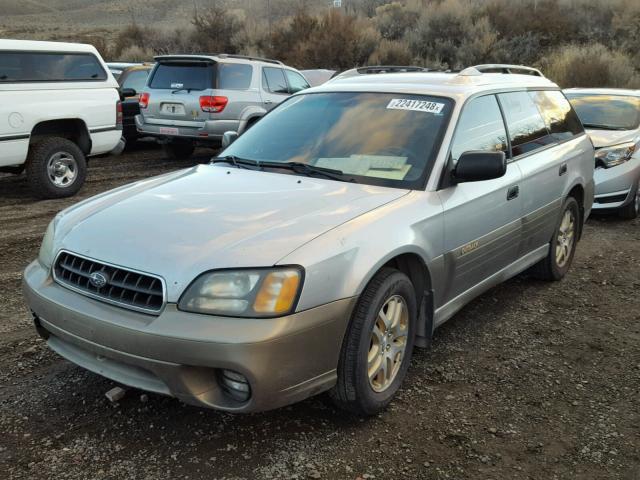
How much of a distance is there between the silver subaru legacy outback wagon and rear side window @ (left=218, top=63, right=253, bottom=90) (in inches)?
246

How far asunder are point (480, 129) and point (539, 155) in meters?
0.82

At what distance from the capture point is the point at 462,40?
22.9 m

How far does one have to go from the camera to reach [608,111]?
8.45m

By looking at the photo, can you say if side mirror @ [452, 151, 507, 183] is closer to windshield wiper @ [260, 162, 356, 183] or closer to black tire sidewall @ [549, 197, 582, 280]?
windshield wiper @ [260, 162, 356, 183]

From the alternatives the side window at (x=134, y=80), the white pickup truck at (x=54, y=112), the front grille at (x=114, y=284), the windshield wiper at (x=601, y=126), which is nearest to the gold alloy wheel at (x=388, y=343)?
the front grille at (x=114, y=284)

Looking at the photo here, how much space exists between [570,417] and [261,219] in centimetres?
190

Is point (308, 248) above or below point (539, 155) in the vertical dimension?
above

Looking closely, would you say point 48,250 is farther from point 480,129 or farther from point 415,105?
point 480,129

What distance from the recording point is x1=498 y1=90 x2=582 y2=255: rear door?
4.43 metres

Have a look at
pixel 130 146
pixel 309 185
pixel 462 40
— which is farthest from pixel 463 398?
pixel 462 40

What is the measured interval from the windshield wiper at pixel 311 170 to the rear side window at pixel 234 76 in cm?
696

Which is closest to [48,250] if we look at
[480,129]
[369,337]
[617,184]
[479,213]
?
[369,337]

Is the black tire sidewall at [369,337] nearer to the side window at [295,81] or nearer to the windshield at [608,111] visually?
the windshield at [608,111]

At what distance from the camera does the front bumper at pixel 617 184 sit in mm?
7441
